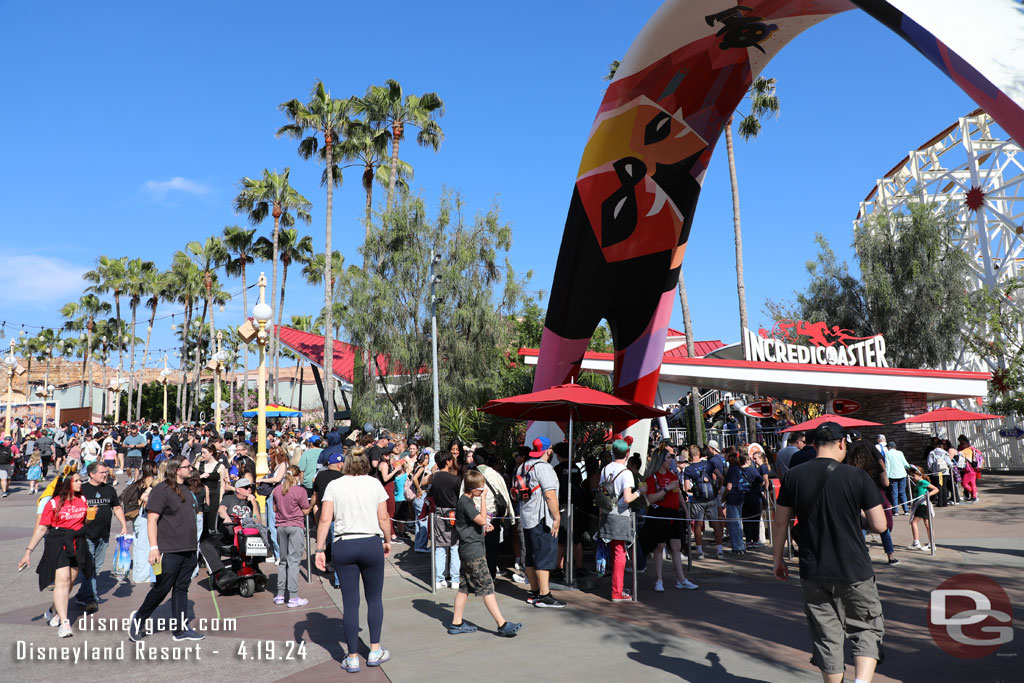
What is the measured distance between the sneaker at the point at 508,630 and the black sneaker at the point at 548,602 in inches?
45.0

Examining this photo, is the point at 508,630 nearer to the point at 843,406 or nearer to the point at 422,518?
the point at 422,518

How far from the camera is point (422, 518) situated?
34.7 ft

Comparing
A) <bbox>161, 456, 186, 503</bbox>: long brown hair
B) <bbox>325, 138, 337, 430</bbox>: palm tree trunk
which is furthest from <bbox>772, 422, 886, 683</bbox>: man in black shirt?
<bbox>325, 138, 337, 430</bbox>: palm tree trunk

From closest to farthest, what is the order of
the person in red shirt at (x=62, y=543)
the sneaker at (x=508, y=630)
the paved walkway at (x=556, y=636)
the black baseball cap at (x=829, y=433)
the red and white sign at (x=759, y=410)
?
the black baseball cap at (x=829, y=433) → the paved walkway at (x=556, y=636) → the sneaker at (x=508, y=630) → the person in red shirt at (x=62, y=543) → the red and white sign at (x=759, y=410)

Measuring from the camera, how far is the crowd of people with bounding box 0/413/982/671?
5984 mm

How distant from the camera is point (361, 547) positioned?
571cm

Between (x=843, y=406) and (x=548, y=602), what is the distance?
55.9 feet

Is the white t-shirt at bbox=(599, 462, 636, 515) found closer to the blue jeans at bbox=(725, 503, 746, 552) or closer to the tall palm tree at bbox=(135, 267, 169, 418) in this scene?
the blue jeans at bbox=(725, 503, 746, 552)

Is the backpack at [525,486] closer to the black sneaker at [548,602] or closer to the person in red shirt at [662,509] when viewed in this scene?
the black sneaker at [548,602]

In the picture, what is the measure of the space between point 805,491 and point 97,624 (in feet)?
22.7

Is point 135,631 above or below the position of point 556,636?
above

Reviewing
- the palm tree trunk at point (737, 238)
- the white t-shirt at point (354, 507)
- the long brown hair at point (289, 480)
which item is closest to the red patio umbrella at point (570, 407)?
the long brown hair at point (289, 480)

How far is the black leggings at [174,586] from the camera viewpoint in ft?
20.8

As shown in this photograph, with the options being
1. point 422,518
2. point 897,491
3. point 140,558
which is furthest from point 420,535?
point 897,491
